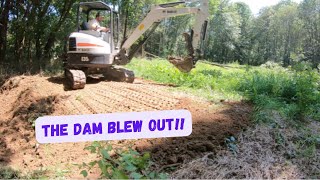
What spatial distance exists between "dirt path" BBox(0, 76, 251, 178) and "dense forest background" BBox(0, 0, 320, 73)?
472 cm

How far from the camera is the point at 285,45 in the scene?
171ft

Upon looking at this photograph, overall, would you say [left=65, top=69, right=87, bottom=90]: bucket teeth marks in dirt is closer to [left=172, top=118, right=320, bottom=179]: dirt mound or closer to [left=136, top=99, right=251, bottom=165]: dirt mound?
[left=136, top=99, right=251, bottom=165]: dirt mound

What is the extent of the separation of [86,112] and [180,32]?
42031 millimetres

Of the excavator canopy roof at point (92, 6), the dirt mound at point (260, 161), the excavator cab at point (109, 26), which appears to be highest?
the excavator canopy roof at point (92, 6)

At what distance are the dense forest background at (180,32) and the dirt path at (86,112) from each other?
4719 millimetres

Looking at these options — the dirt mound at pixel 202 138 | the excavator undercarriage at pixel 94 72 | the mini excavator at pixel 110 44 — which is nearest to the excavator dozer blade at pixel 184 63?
the mini excavator at pixel 110 44

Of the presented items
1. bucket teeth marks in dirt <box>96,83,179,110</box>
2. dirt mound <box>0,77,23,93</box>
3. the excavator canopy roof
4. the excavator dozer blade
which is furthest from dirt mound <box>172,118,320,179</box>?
dirt mound <box>0,77,23,93</box>

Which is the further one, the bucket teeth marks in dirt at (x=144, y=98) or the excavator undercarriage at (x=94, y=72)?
the excavator undercarriage at (x=94, y=72)

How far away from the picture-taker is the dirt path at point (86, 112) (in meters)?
4.18

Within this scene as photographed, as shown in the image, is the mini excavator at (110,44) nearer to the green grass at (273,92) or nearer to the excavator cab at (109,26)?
the excavator cab at (109,26)

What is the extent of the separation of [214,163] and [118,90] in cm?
420

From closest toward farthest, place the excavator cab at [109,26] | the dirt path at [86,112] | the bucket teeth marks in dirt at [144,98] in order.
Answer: the dirt path at [86,112], the bucket teeth marks in dirt at [144,98], the excavator cab at [109,26]

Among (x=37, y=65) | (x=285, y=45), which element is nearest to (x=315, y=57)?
(x=285, y=45)

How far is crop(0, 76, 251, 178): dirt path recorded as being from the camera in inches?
164
